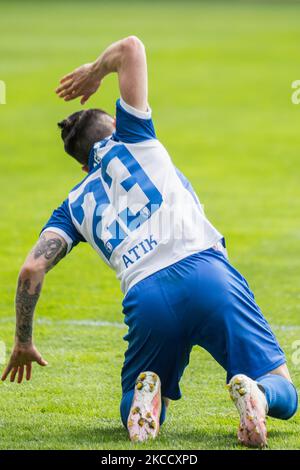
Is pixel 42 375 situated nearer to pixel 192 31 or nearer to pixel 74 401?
pixel 74 401

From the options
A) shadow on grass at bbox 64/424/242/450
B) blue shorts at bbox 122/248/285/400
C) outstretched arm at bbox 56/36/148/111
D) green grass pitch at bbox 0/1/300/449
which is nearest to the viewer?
shadow on grass at bbox 64/424/242/450

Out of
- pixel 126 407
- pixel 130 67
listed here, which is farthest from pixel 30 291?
pixel 130 67

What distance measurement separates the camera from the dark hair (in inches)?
230

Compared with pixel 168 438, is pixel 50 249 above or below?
above

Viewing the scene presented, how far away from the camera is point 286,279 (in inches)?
377

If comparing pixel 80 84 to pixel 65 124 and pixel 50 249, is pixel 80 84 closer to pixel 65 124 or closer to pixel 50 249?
pixel 65 124

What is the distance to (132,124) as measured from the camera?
561 centimetres

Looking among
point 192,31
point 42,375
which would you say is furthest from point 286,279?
point 192,31

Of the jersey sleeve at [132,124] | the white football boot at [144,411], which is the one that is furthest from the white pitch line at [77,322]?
the white football boot at [144,411]

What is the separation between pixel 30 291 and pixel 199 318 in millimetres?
827

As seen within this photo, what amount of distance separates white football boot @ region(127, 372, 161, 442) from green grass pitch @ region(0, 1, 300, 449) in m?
0.12

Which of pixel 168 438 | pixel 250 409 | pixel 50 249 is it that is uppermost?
pixel 50 249

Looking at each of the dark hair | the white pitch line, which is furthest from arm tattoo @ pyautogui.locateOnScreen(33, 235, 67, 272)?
the white pitch line

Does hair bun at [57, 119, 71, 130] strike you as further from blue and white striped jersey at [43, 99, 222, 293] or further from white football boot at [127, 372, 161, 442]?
white football boot at [127, 372, 161, 442]
